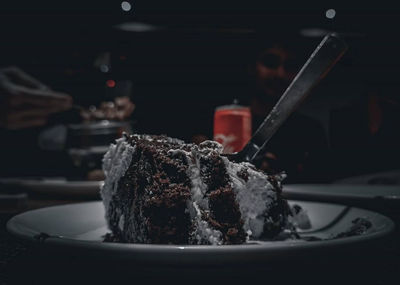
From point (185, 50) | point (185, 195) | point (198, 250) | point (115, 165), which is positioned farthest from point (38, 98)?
point (198, 250)

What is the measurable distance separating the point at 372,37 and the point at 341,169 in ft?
4.49

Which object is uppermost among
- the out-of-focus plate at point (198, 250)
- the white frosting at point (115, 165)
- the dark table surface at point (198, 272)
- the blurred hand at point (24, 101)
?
the blurred hand at point (24, 101)

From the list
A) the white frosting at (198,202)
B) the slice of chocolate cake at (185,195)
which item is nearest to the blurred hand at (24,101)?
the slice of chocolate cake at (185,195)

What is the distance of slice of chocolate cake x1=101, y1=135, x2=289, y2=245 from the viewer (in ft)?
2.16

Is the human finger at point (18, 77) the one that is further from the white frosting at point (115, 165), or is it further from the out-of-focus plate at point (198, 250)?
the out-of-focus plate at point (198, 250)

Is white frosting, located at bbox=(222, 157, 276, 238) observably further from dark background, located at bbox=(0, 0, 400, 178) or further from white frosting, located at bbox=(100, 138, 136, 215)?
dark background, located at bbox=(0, 0, 400, 178)

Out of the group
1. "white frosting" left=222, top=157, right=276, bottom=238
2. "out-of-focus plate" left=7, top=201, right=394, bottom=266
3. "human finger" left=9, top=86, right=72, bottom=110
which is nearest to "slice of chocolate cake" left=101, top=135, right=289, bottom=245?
"white frosting" left=222, top=157, right=276, bottom=238

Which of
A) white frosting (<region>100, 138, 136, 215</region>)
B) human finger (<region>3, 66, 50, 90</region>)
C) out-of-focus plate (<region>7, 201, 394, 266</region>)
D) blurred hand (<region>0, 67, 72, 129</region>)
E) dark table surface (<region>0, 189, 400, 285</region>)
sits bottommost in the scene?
dark table surface (<region>0, 189, 400, 285</region>)

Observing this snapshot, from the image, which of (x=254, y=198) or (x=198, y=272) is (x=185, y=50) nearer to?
(x=254, y=198)

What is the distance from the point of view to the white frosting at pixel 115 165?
2.76 feet

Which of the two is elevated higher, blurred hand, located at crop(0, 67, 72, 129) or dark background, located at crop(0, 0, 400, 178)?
dark background, located at crop(0, 0, 400, 178)

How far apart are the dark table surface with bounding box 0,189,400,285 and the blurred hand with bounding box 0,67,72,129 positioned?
3007mm

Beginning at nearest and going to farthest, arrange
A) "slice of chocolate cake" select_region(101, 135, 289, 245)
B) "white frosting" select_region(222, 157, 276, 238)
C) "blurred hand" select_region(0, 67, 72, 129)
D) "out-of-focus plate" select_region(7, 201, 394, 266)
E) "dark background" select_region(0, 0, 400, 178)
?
1. "out-of-focus plate" select_region(7, 201, 394, 266)
2. "slice of chocolate cake" select_region(101, 135, 289, 245)
3. "white frosting" select_region(222, 157, 276, 238)
4. "blurred hand" select_region(0, 67, 72, 129)
5. "dark background" select_region(0, 0, 400, 178)

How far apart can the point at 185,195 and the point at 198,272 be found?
257 millimetres
